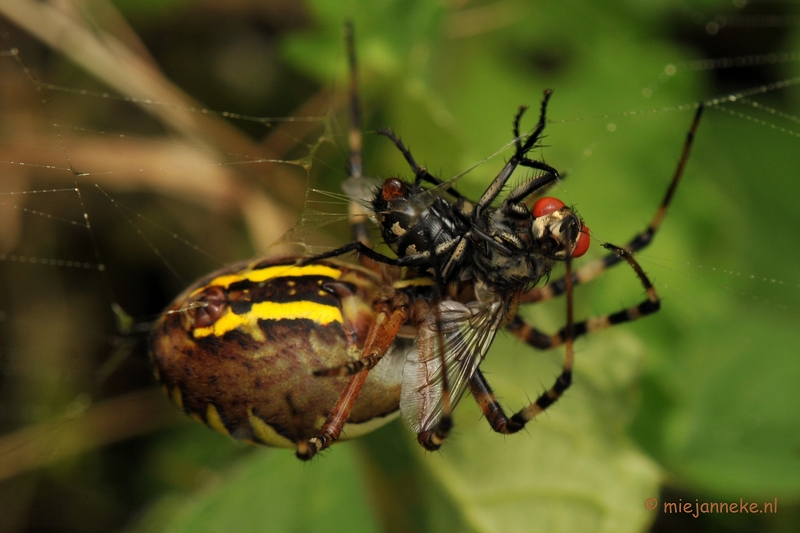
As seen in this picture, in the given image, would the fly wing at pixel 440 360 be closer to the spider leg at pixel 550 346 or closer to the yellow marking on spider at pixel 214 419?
the spider leg at pixel 550 346

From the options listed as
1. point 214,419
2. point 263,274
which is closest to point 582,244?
point 263,274

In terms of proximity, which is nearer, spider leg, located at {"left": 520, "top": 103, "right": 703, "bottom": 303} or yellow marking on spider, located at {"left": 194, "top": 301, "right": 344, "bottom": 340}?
yellow marking on spider, located at {"left": 194, "top": 301, "right": 344, "bottom": 340}

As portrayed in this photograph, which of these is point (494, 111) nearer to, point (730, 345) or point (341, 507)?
point (730, 345)

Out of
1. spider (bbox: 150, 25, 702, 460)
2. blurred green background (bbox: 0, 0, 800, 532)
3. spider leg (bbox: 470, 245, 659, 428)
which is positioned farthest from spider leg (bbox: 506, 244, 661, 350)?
blurred green background (bbox: 0, 0, 800, 532)

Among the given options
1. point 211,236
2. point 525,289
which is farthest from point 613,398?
point 211,236

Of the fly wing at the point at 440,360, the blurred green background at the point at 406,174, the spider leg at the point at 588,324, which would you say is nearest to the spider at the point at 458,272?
the fly wing at the point at 440,360

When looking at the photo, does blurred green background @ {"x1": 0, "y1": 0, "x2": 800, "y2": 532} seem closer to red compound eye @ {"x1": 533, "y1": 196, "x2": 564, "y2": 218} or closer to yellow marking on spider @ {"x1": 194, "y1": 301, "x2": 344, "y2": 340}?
red compound eye @ {"x1": 533, "y1": 196, "x2": 564, "y2": 218}

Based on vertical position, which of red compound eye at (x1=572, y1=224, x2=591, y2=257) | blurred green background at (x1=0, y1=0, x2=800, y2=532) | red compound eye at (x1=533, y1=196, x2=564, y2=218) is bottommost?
blurred green background at (x1=0, y1=0, x2=800, y2=532)
